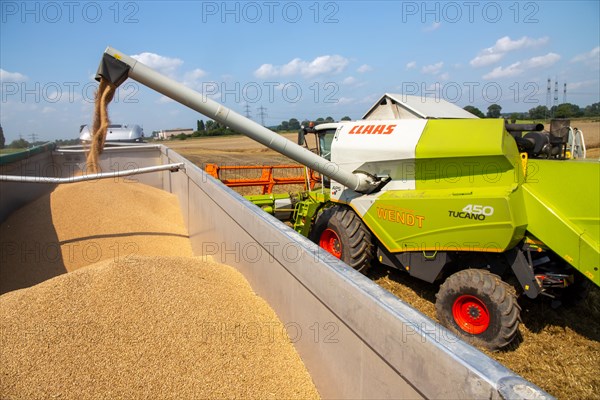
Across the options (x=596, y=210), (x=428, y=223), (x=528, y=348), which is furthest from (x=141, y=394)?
(x=596, y=210)

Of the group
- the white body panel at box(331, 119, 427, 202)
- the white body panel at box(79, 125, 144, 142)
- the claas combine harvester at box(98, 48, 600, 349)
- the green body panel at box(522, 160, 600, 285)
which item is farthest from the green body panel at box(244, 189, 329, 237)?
the white body panel at box(79, 125, 144, 142)

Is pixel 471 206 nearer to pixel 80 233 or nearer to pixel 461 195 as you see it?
pixel 461 195

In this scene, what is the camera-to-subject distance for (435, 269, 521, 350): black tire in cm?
367

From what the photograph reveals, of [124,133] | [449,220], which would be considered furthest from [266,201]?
[124,133]

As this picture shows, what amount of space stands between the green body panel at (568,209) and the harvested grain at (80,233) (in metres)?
3.85

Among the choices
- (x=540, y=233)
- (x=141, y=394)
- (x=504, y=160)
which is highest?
(x=504, y=160)

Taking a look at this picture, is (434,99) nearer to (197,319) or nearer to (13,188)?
(197,319)

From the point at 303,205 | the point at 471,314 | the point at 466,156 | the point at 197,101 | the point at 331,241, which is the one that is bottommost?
the point at 471,314

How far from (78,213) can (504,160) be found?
538 centimetres

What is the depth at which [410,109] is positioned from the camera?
5.39 meters

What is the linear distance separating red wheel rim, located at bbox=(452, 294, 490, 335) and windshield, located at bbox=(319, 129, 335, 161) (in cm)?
269

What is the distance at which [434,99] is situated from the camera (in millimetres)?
6340

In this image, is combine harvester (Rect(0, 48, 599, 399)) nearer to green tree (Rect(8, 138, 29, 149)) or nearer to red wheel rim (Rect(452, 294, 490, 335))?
red wheel rim (Rect(452, 294, 490, 335))

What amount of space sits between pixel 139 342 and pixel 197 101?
86.4 inches
